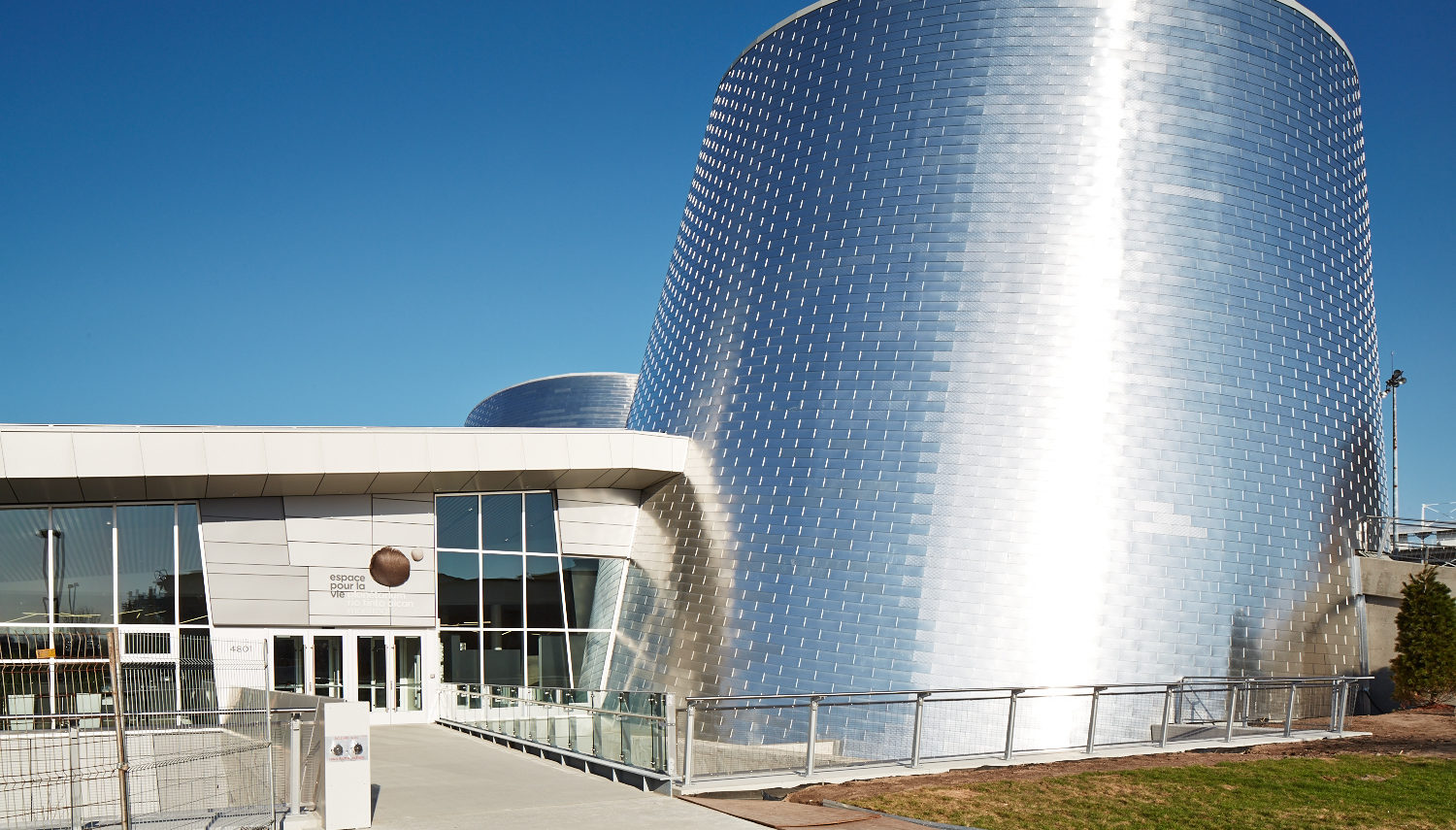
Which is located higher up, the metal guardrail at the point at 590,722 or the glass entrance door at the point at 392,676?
the metal guardrail at the point at 590,722

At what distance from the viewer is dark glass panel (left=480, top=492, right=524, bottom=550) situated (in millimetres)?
26906

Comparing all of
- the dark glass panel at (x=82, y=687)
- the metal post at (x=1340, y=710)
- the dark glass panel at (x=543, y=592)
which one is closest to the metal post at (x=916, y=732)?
the metal post at (x=1340, y=710)

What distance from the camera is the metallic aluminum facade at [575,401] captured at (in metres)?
50.6

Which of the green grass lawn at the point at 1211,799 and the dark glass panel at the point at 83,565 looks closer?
the green grass lawn at the point at 1211,799

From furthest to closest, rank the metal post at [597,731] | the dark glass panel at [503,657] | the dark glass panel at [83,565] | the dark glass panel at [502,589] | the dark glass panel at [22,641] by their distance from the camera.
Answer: the dark glass panel at [502,589]
the dark glass panel at [503,657]
the dark glass panel at [83,565]
the dark glass panel at [22,641]
the metal post at [597,731]

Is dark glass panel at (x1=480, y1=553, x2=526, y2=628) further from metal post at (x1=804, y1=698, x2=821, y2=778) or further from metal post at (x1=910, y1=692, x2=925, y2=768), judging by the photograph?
metal post at (x1=910, y1=692, x2=925, y2=768)

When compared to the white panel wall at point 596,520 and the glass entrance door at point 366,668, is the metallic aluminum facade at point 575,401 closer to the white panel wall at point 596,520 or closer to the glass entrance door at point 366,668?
the white panel wall at point 596,520

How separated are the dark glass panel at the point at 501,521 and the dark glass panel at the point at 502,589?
0.91ft

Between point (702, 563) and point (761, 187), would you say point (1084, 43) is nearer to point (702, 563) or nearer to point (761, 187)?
point (761, 187)

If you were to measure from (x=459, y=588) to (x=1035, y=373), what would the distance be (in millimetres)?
14015

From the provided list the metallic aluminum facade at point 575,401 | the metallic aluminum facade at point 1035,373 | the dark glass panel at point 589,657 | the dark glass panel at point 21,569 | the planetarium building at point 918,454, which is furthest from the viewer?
the metallic aluminum facade at point 575,401

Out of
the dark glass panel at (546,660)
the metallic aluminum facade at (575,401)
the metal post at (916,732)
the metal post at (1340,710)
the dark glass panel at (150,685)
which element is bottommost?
the dark glass panel at (546,660)

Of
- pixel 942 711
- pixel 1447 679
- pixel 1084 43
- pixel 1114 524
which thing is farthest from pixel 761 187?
pixel 1447 679

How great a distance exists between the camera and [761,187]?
89.1ft
